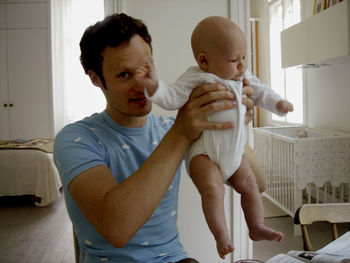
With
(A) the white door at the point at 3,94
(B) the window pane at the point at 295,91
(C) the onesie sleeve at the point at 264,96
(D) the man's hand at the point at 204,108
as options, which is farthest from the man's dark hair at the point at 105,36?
(A) the white door at the point at 3,94

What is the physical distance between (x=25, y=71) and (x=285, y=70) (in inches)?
180

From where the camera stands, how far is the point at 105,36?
1.06 m

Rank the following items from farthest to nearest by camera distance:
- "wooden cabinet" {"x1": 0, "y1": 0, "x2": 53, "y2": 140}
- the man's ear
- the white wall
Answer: "wooden cabinet" {"x1": 0, "y1": 0, "x2": 53, "y2": 140} < the white wall < the man's ear

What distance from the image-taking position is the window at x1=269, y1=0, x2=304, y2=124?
4637 millimetres

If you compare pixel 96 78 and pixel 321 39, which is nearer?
pixel 96 78

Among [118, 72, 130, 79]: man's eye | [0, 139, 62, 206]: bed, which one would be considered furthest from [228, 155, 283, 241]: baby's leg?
[0, 139, 62, 206]: bed

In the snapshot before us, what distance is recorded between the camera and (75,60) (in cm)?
592

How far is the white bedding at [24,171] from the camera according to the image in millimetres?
3936

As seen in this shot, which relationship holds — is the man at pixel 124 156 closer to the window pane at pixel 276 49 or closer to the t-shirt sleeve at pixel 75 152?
the t-shirt sleeve at pixel 75 152

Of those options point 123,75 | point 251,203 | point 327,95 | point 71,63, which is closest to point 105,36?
point 123,75

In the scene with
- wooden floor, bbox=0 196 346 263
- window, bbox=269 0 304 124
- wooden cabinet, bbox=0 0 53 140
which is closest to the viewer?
wooden floor, bbox=0 196 346 263

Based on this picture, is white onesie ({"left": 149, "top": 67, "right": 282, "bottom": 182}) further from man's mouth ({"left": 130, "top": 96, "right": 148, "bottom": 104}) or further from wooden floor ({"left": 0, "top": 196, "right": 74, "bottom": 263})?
wooden floor ({"left": 0, "top": 196, "right": 74, "bottom": 263})

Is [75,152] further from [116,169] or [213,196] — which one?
[213,196]

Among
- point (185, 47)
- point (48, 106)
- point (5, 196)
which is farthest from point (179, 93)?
point (48, 106)
